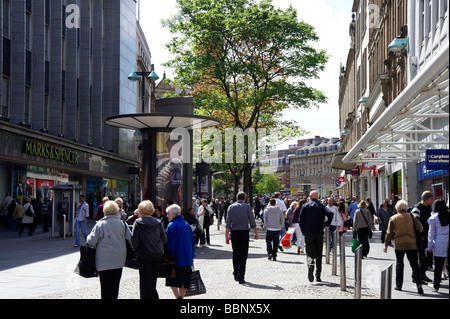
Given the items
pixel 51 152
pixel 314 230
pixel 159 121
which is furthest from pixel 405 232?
pixel 51 152

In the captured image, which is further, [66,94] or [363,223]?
[66,94]

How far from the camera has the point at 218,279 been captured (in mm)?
13039

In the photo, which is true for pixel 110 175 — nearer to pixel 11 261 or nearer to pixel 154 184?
pixel 154 184

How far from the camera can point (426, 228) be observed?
13.6m

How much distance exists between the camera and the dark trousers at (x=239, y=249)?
1277 cm

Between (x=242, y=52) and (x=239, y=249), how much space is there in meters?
25.2

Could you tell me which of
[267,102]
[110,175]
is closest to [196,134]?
[267,102]

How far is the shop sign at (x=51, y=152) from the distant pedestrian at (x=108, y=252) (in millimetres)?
25125

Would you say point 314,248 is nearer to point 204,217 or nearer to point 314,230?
point 314,230

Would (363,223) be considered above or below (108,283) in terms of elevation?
above

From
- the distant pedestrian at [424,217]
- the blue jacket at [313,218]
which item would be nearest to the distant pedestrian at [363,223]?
the distant pedestrian at [424,217]

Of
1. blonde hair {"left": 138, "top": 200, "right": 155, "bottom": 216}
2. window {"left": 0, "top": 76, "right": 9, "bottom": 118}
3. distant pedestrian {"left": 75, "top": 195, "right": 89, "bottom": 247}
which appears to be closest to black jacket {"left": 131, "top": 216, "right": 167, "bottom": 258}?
blonde hair {"left": 138, "top": 200, "right": 155, "bottom": 216}

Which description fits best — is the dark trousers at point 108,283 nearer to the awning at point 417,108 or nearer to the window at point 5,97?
the awning at point 417,108

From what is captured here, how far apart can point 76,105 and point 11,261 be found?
27.8 m
